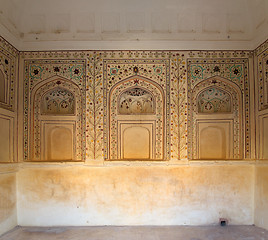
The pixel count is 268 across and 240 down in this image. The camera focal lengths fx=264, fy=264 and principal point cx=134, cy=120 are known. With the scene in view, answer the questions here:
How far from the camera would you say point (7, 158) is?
5297 mm

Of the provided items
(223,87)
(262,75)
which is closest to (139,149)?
(223,87)

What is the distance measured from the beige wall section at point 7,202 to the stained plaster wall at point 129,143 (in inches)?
6.3

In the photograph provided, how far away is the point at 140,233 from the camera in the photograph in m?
5.15

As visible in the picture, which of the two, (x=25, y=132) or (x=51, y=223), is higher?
(x=25, y=132)

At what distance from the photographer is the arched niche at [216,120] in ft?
19.1

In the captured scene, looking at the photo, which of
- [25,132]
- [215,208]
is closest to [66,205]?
[25,132]

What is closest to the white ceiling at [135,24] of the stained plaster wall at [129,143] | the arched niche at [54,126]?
the stained plaster wall at [129,143]

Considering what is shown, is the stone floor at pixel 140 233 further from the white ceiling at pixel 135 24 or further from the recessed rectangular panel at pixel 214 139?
the white ceiling at pixel 135 24

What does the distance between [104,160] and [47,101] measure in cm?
189

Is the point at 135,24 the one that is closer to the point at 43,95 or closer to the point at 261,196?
the point at 43,95

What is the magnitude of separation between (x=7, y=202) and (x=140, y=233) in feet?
8.86

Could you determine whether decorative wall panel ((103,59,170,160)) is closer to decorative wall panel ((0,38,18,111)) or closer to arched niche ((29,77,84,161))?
arched niche ((29,77,84,161))

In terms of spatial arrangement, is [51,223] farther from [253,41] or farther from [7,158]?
[253,41]

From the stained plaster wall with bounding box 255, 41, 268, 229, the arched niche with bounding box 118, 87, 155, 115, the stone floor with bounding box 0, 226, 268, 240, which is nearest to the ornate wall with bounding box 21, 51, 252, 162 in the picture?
the arched niche with bounding box 118, 87, 155, 115
